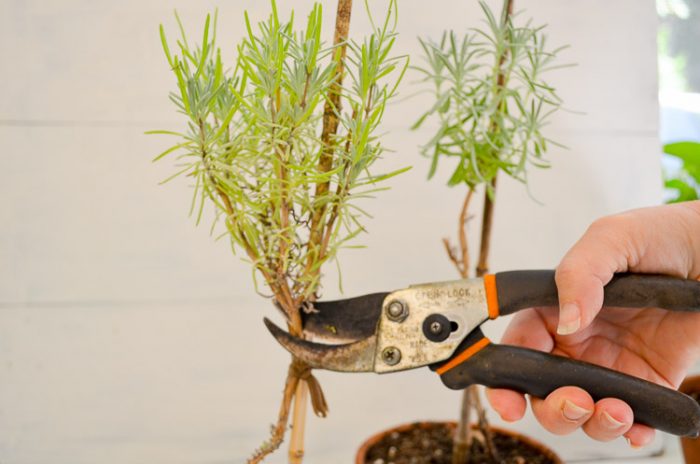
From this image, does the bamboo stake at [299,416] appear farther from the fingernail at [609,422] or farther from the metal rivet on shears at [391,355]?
the fingernail at [609,422]

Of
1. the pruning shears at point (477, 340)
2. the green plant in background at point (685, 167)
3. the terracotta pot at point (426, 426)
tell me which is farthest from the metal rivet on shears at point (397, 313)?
the green plant in background at point (685, 167)

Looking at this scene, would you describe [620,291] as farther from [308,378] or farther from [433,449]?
[433,449]

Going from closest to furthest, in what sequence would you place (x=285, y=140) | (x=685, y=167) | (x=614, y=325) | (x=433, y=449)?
(x=285, y=140) → (x=614, y=325) → (x=433, y=449) → (x=685, y=167)

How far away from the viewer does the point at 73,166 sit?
805mm

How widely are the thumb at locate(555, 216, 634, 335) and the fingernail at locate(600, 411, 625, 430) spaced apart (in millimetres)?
69

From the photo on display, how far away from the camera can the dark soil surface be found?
76 cm

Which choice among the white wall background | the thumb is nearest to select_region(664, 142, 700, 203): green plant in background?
the white wall background

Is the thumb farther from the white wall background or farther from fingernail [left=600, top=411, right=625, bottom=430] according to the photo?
the white wall background

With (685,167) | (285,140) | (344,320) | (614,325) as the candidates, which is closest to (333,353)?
(344,320)

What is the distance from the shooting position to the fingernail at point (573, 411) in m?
0.49

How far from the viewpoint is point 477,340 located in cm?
53

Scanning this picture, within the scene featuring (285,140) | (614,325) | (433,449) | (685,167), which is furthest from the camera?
(685,167)

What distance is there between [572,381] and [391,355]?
14 centimetres

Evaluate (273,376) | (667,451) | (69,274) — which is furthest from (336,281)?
(667,451)
